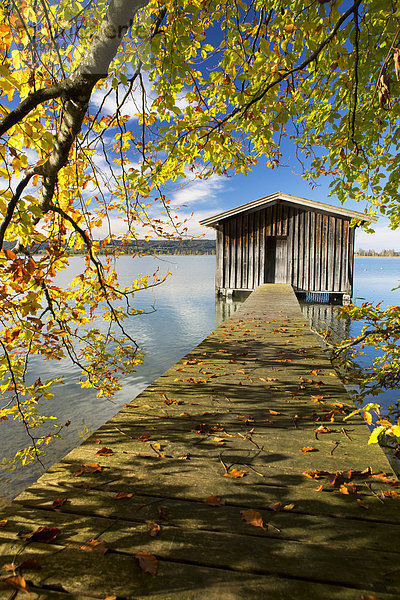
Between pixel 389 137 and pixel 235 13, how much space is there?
12.7ft

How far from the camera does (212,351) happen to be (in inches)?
189

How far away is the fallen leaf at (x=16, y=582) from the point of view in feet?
3.93

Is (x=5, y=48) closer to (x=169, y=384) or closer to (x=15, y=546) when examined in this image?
(x=169, y=384)

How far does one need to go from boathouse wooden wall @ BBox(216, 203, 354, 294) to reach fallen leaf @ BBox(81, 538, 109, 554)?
708 inches

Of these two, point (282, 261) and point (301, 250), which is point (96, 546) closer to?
point (301, 250)

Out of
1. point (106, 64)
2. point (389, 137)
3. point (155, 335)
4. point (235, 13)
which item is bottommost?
point (155, 335)

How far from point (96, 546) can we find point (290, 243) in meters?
18.4

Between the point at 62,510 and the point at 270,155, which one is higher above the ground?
the point at 270,155

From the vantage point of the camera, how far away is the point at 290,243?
1852cm

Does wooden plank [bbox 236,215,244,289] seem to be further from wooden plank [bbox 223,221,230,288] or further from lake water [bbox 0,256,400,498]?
lake water [bbox 0,256,400,498]

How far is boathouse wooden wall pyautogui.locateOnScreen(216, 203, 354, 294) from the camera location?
1797cm

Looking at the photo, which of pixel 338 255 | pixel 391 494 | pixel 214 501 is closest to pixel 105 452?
pixel 214 501

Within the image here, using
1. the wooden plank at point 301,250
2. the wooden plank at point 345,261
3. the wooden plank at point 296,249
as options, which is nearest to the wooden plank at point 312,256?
the wooden plank at point 301,250

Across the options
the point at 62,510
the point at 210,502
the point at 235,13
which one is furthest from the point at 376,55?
the point at 62,510
